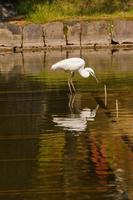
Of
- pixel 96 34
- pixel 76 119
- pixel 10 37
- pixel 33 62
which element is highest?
pixel 96 34

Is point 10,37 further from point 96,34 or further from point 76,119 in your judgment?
point 76,119

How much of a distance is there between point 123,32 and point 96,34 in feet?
4.24

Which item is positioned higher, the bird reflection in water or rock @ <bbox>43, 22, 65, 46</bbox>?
rock @ <bbox>43, 22, 65, 46</bbox>

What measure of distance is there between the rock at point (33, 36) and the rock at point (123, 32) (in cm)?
348

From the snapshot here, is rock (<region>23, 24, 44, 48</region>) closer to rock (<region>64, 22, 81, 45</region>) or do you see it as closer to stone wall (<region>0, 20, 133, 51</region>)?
stone wall (<region>0, 20, 133, 51</region>)

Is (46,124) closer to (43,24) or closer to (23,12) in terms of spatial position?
(43,24)

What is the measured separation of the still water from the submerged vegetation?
49.6 feet

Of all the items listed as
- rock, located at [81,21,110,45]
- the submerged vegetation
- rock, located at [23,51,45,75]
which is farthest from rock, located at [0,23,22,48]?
rock, located at [81,21,110,45]

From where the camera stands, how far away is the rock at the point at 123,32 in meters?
38.8

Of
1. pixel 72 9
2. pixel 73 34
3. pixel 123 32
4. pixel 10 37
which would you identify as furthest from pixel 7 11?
pixel 123 32

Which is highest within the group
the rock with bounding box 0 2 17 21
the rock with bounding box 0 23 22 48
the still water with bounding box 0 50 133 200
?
the rock with bounding box 0 2 17 21

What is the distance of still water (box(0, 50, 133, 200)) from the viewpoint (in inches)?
419

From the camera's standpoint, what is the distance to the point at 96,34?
38.8 m

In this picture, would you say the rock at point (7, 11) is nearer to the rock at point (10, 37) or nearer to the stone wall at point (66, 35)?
the rock at point (10, 37)
